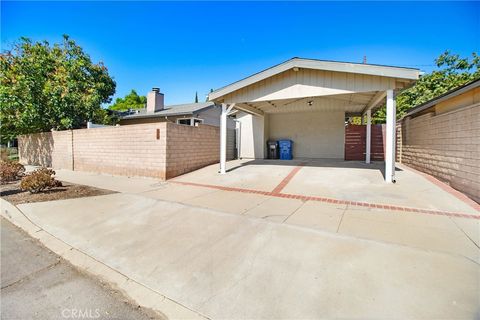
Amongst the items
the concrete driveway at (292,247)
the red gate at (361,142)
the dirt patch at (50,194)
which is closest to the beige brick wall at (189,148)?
the dirt patch at (50,194)

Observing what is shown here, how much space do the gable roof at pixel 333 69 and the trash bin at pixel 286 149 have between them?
557 centimetres

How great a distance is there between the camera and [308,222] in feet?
13.6

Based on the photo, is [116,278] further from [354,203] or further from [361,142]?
[361,142]

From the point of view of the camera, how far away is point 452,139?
19.8ft

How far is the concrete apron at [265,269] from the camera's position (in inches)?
85.0

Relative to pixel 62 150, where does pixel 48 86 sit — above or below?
above

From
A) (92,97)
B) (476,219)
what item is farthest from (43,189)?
(476,219)

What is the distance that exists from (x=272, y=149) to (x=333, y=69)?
710 centimetres

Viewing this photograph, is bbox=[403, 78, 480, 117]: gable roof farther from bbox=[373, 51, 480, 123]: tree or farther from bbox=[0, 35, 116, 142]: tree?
bbox=[0, 35, 116, 142]: tree

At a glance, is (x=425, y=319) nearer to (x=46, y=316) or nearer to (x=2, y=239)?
(x=46, y=316)

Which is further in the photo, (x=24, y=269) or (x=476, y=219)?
(x=476, y=219)

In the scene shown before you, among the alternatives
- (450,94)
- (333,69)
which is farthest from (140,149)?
(450,94)

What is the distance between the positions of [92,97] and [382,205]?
53.6 feet

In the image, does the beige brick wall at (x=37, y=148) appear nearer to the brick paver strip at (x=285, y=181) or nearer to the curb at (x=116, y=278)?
the curb at (x=116, y=278)
